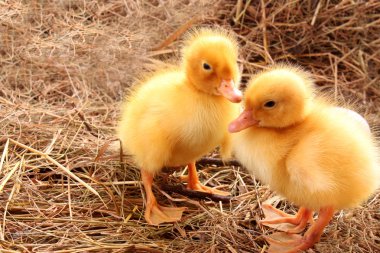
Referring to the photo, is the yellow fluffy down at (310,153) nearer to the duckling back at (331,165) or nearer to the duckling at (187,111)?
the duckling back at (331,165)

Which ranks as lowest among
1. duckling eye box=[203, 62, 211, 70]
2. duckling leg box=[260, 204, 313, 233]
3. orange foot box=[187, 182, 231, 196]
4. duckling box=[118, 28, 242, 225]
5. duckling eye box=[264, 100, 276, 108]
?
orange foot box=[187, 182, 231, 196]

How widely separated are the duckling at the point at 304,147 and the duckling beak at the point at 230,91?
4 centimetres

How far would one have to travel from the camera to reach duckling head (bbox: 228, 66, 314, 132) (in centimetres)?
172

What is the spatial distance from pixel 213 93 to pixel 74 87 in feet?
3.96

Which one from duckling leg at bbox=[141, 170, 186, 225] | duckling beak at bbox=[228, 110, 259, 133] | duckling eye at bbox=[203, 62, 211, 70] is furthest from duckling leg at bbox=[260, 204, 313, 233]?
duckling eye at bbox=[203, 62, 211, 70]

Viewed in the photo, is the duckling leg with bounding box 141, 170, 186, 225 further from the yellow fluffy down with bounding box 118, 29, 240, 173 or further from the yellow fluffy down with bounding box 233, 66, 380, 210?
the yellow fluffy down with bounding box 233, 66, 380, 210

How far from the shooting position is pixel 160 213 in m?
2.02

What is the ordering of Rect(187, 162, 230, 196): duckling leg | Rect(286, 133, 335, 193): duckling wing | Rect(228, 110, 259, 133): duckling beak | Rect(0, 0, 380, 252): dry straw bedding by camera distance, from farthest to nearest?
Rect(187, 162, 230, 196): duckling leg < Rect(0, 0, 380, 252): dry straw bedding < Rect(228, 110, 259, 133): duckling beak < Rect(286, 133, 335, 193): duckling wing

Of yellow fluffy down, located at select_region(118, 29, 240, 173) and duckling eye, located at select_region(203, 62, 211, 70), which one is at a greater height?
duckling eye, located at select_region(203, 62, 211, 70)

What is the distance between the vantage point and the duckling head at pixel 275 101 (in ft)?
5.66

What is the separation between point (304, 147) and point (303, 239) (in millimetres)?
370

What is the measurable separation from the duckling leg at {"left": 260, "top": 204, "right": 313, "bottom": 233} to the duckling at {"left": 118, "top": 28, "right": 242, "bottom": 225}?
0.30m

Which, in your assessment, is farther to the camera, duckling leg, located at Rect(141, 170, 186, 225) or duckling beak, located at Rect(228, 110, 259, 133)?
duckling leg, located at Rect(141, 170, 186, 225)

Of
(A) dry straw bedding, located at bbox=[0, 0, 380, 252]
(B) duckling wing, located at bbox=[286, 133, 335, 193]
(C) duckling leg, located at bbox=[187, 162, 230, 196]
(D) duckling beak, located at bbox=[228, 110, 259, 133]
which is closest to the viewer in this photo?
(B) duckling wing, located at bbox=[286, 133, 335, 193]
